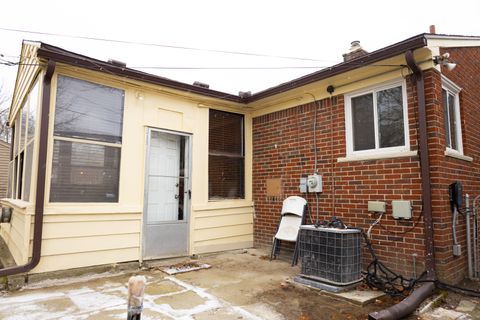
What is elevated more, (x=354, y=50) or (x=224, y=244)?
(x=354, y=50)

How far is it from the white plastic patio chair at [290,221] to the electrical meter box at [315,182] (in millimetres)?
316

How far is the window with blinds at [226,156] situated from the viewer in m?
6.10

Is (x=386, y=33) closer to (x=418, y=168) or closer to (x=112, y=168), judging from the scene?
(x=418, y=168)

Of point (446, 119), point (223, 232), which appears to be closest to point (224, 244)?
point (223, 232)

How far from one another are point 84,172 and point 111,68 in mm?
1622

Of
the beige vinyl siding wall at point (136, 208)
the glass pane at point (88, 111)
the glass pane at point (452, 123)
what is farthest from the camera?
the glass pane at point (452, 123)

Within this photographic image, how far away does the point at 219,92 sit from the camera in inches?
235

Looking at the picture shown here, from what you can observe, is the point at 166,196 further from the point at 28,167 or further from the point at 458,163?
the point at 458,163

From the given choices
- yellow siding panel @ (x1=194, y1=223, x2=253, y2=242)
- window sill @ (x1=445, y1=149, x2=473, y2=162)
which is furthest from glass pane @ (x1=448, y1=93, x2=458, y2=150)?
yellow siding panel @ (x1=194, y1=223, x2=253, y2=242)

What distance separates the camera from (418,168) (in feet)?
13.2

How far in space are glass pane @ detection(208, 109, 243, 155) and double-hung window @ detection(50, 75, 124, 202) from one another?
6.02 feet

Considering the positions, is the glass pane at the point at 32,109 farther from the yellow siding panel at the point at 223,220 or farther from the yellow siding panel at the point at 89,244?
the yellow siding panel at the point at 223,220

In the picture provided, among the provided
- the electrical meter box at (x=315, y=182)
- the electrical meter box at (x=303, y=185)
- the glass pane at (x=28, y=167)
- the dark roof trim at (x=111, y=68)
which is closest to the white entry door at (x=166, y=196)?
the dark roof trim at (x=111, y=68)

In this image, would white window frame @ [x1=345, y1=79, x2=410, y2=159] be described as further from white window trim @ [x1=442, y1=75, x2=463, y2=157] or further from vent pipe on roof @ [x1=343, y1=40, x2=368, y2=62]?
vent pipe on roof @ [x1=343, y1=40, x2=368, y2=62]
